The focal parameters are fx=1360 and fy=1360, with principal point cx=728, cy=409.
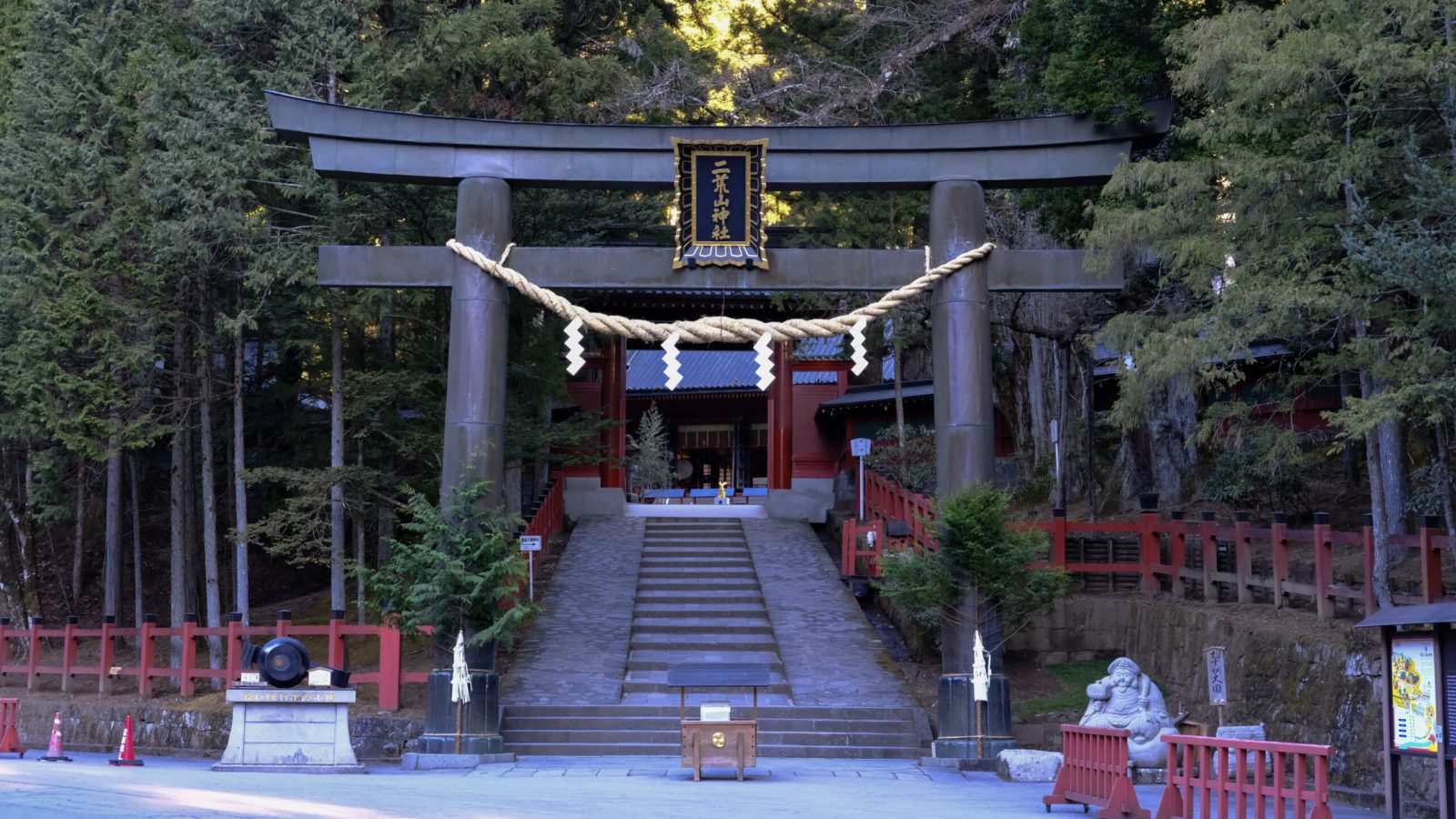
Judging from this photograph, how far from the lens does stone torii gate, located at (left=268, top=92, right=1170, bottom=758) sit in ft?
45.4

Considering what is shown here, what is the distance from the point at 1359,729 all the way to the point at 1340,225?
4.00 metres

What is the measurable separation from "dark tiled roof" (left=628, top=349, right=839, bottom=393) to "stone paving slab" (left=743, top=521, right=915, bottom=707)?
356 inches

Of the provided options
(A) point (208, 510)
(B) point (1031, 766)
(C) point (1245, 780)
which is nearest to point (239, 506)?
(A) point (208, 510)

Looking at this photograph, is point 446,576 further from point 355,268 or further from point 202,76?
point 202,76

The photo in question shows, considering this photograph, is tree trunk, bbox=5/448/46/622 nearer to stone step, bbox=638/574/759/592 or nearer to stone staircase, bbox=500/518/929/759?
stone staircase, bbox=500/518/929/759

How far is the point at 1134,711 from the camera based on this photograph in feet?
38.5

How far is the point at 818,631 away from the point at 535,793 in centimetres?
782

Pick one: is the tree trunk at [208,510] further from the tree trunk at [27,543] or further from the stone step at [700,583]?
the stone step at [700,583]

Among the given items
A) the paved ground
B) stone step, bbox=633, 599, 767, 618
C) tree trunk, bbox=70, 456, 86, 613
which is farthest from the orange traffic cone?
tree trunk, bbox=70, 456, 86, 613

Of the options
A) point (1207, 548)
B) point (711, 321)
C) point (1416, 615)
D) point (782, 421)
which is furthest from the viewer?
point (782, 421)

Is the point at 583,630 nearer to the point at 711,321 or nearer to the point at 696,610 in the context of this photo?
→ the point at 696,610

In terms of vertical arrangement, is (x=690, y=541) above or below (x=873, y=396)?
below

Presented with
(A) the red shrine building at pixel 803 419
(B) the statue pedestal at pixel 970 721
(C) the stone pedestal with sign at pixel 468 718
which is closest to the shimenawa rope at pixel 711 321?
(C) the stone pedestal with sign at pixel 468 718

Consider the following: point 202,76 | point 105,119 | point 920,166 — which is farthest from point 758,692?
point 105,119
